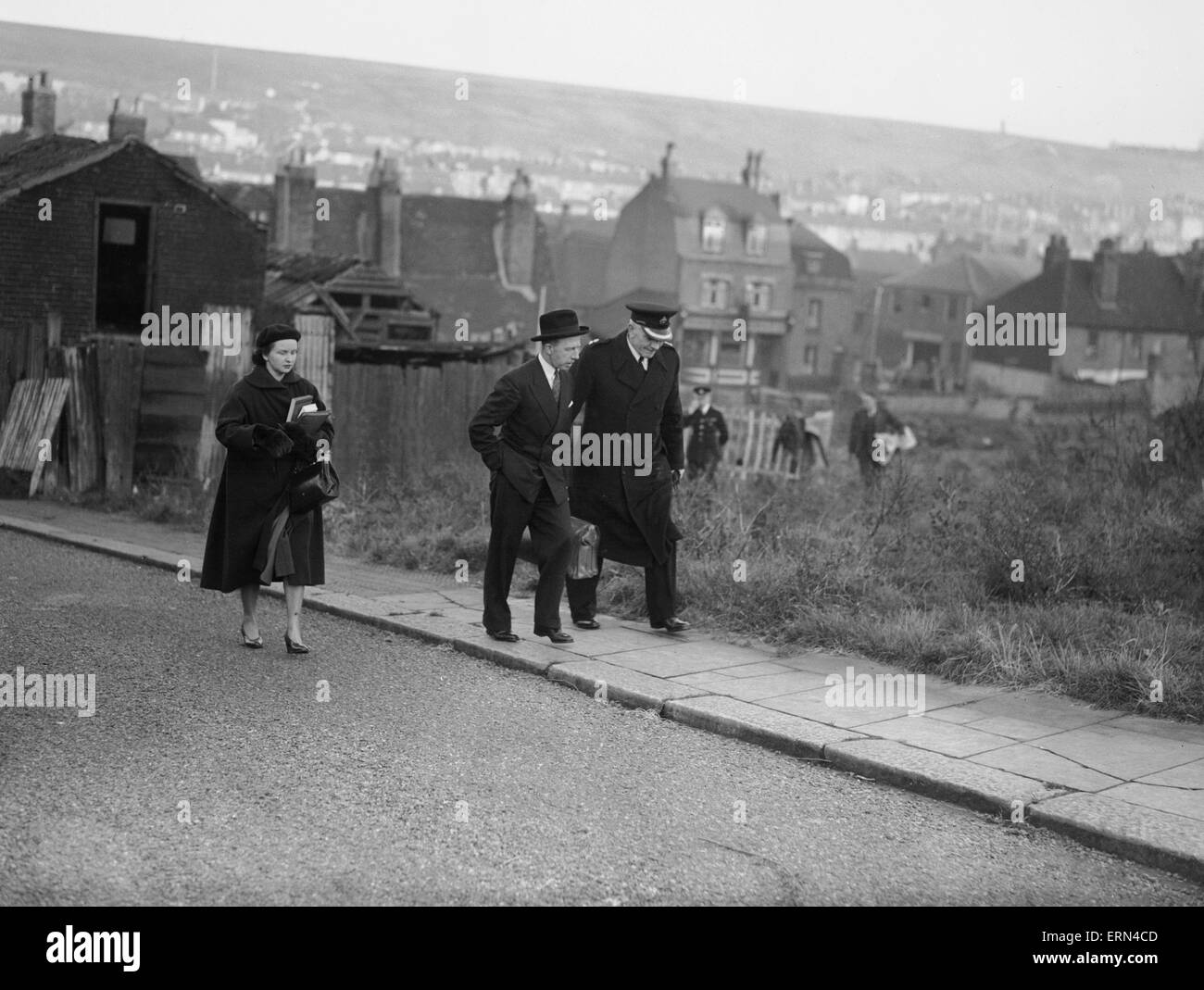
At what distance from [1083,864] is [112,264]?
89.5 feet

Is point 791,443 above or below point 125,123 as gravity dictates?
below

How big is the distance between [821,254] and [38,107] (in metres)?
44.6

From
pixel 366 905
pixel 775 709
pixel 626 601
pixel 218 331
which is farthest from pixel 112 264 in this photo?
pixel 366 905

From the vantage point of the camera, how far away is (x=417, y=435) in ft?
65.7

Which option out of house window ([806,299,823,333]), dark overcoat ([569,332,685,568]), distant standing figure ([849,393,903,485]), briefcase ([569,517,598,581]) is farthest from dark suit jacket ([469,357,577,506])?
house window ([806,299,823,333])

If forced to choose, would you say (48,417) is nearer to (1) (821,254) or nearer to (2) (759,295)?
(2) (759,295)

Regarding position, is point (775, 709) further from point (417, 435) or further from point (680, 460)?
point (417, 435)

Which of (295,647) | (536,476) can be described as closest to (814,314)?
(536,476)

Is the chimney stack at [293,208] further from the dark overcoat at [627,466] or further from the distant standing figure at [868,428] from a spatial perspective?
the dark overcoat at [627,466]

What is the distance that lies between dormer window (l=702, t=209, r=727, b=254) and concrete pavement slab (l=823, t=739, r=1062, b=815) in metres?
61.6

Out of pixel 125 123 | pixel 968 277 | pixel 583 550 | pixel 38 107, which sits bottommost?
pixel 583 550

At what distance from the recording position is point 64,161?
26.9 metres

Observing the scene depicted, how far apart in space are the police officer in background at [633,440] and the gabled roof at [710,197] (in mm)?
58304

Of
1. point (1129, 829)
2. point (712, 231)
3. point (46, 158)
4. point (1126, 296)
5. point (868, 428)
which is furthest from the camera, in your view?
point (1126, 296)
